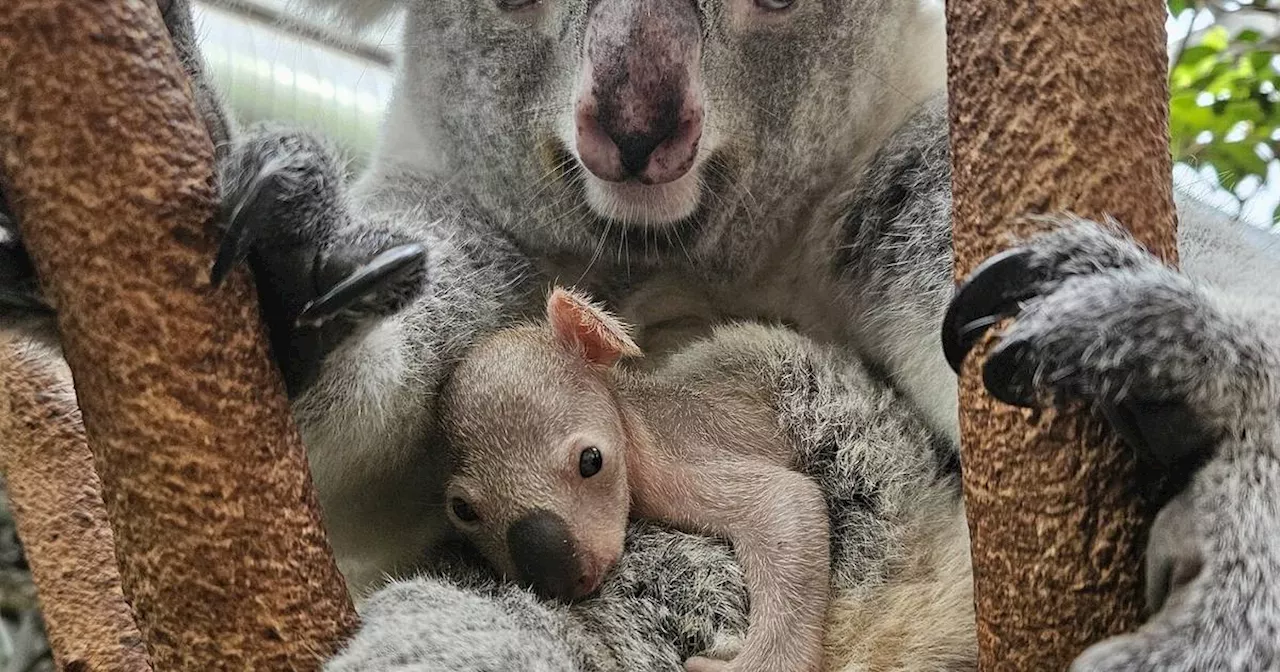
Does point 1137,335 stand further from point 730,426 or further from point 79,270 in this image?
point 79,270

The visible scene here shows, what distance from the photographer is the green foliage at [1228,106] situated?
136 inches

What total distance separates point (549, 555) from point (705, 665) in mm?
252

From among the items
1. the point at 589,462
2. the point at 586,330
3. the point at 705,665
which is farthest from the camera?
the point at 586,330

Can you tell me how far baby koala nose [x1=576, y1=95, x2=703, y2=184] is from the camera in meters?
1.54

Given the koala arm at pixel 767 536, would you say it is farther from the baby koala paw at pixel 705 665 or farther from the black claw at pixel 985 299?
the black claw at pixel 985 299

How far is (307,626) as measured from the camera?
3.86ft

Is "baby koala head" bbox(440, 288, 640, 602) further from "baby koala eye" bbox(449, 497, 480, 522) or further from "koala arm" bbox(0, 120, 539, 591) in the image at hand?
"koala arm" bbox(0, 120, 539, 591)

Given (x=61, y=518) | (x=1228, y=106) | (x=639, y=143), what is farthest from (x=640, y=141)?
(x=1228, y=106)

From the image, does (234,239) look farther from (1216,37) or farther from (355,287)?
(1216,37)

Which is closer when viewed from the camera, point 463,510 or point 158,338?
point 158,338

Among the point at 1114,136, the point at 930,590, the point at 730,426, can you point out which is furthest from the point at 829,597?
the point at 1114,136

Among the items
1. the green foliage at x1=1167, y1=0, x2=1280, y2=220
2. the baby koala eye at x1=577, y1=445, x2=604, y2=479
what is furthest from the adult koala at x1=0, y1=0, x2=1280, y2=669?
the green foliage at x1=1167, y1=0, x2=1280, y2=220

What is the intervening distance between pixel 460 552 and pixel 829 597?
588mm

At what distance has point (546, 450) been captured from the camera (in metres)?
1.64
